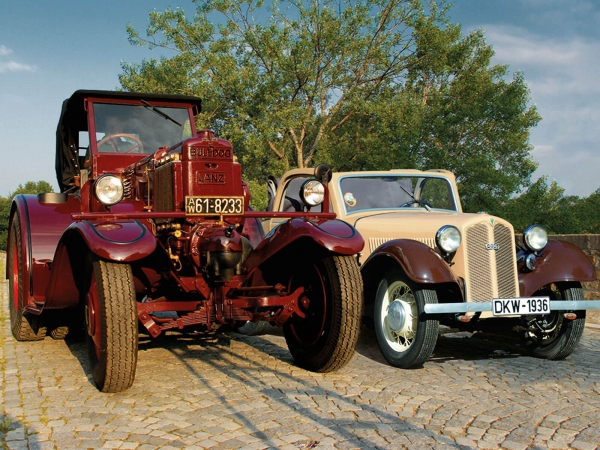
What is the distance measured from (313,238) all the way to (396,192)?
8.62 ft

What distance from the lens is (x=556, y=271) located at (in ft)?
17.7

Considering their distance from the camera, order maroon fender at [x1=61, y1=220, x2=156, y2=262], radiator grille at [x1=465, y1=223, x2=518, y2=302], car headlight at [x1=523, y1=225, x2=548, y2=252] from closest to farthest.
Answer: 1. maroon fender at [x1=61, y1=220, x2=156, y2=262]
2. radiator grille at [x1=465, y1=223, x2=518, y2=302]
3. car headlight at [x1=523, y1=225, x2=548, y2=252]

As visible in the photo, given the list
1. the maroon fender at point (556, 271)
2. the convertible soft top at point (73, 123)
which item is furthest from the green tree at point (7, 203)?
the maroon fender at point (556, 271)

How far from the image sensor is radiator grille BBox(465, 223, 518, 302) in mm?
5227

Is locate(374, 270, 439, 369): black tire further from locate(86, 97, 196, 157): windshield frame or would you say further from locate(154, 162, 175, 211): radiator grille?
locate(86, 97, 196, 157): windshield frame

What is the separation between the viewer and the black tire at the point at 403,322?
4.86m

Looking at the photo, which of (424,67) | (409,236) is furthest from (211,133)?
(424,67)

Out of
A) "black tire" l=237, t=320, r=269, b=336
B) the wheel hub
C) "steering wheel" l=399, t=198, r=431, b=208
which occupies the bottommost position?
"black tire" l=237, t=320, r=269, b=336

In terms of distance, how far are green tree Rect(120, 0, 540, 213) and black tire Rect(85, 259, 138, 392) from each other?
56.1 ft

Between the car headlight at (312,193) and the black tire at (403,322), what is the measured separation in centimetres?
96

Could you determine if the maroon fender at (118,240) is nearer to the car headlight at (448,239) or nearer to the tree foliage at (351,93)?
the car headlight at (448,239)

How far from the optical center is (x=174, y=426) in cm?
352

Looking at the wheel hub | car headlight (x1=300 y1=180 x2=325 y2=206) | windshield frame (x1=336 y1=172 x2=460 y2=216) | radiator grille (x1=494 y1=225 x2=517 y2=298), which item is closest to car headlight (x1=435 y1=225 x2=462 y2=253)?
radiator grille (x1=494 y1=225 x2=517 y2=298)

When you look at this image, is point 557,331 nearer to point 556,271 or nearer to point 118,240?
point 556,271
